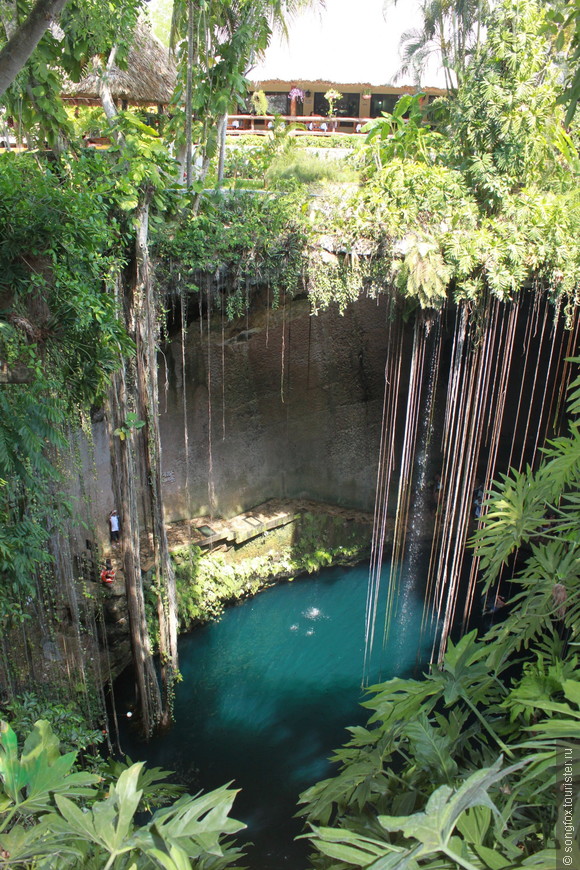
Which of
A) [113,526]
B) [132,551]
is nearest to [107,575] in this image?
[113,526]

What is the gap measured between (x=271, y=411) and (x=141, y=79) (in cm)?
424

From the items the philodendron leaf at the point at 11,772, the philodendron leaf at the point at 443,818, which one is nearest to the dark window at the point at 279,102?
the philodendron leaf at the point at 11,772

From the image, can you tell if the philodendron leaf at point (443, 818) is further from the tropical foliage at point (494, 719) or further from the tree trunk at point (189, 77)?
the tree trunk at point (189, 77)

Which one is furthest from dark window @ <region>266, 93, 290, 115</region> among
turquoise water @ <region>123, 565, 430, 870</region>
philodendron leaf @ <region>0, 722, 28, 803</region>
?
philodendron leaf @ <region>0, 722, 28, 803</region>

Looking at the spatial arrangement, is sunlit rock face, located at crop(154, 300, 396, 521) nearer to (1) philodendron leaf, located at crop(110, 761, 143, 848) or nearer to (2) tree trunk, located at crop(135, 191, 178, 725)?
(2) tree trunk, located at crop(135, 191, 178, 725)

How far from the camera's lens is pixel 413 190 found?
563 cm

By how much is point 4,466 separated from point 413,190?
14.1ft

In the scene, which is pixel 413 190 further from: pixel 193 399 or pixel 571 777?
pixel 571 777

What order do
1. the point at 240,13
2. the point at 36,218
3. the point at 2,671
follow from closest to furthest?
1. the point at 36,218
2. the point at 2,671
3. the point at 240,13

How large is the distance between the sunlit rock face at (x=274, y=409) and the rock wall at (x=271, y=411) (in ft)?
0.04

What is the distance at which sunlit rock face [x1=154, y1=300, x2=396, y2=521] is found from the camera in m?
6.90

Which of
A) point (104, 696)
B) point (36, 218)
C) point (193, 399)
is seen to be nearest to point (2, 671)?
point (104, 696)

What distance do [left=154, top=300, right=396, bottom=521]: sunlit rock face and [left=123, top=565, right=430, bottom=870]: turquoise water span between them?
4.21 ft

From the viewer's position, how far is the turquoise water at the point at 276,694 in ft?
15.1
